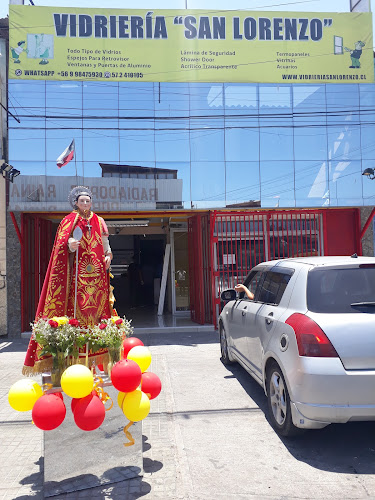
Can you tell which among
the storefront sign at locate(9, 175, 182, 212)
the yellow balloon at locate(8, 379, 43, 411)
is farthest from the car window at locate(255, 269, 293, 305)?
the storefront sign at locate(9, 175, 182, 212)

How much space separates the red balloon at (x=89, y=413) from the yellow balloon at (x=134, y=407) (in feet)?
0.62

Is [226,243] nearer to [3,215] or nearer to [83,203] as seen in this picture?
[3,215]

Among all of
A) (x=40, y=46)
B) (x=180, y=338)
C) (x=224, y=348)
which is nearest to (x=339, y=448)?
(x=224, y=348)

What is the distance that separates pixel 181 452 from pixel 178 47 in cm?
831

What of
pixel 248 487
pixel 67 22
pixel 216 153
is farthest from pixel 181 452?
pixel 67 22

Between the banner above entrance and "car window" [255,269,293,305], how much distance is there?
6056 millimetres

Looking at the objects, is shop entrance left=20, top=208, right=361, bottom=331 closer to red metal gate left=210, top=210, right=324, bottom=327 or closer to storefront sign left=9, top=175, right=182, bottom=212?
red metal gate left=210, top=210, right=324, bottom=327

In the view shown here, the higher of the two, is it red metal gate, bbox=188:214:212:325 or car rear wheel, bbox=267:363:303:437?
red metal gate, bbox=188:214:212:325

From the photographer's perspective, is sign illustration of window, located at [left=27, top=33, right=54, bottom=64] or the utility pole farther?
the utility pole

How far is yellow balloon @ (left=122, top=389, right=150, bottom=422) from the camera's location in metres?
3.08

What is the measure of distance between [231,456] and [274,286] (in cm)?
175

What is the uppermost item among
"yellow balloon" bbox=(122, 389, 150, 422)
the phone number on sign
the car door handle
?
the phone number on sign

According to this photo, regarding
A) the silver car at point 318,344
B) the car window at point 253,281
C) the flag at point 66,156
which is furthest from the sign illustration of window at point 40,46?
the silver car at point 318,344

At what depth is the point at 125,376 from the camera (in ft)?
9.78
